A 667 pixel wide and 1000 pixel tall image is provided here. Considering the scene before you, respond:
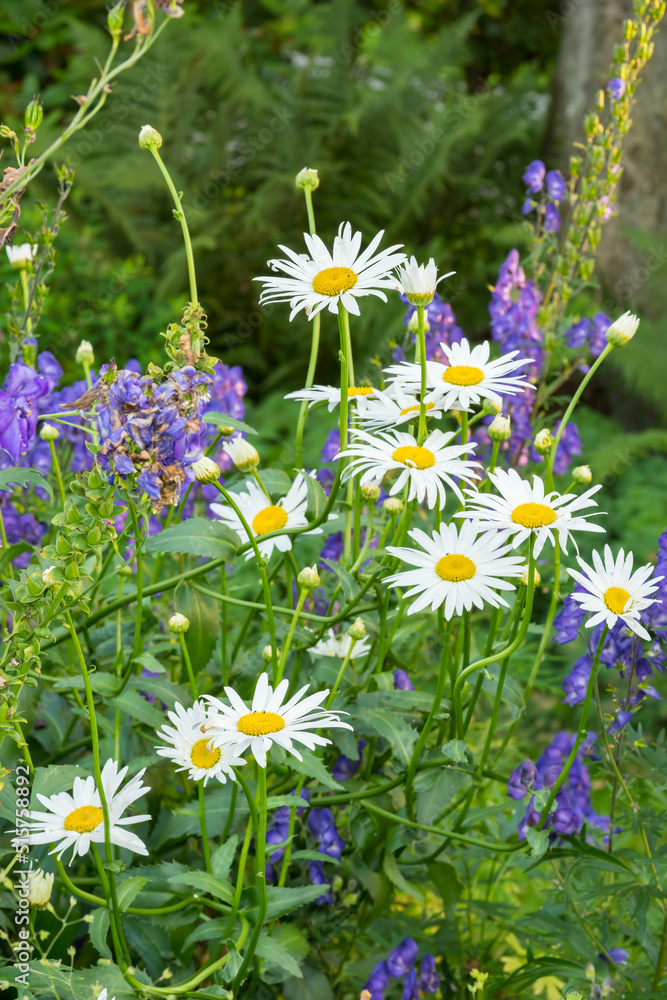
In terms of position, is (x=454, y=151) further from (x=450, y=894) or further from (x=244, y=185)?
(x=450, y=894)

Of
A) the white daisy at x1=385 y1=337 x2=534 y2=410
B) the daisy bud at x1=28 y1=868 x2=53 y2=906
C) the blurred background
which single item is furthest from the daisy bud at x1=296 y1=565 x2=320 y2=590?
the blurred background

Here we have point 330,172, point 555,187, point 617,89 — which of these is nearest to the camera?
point 617,89

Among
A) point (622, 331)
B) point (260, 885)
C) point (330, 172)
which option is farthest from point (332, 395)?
point (330, 172)

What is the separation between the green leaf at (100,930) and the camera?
2.98 ft

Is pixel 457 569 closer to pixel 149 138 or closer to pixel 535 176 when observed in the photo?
pixel 149 138

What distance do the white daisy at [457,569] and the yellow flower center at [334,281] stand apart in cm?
26

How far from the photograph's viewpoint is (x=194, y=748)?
90 cm

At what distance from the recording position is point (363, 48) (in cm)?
542

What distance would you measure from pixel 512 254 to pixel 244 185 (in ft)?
10.8

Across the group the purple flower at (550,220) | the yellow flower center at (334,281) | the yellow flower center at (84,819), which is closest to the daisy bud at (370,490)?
the yellow flower center at (334,281)

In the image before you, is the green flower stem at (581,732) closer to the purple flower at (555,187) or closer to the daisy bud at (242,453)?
the daisy bud at (242,453)

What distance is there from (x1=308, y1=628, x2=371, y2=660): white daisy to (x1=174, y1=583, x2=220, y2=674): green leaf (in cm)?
18

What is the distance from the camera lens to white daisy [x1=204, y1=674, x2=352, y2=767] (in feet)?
2.58

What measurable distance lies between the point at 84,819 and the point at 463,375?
0.59 m
